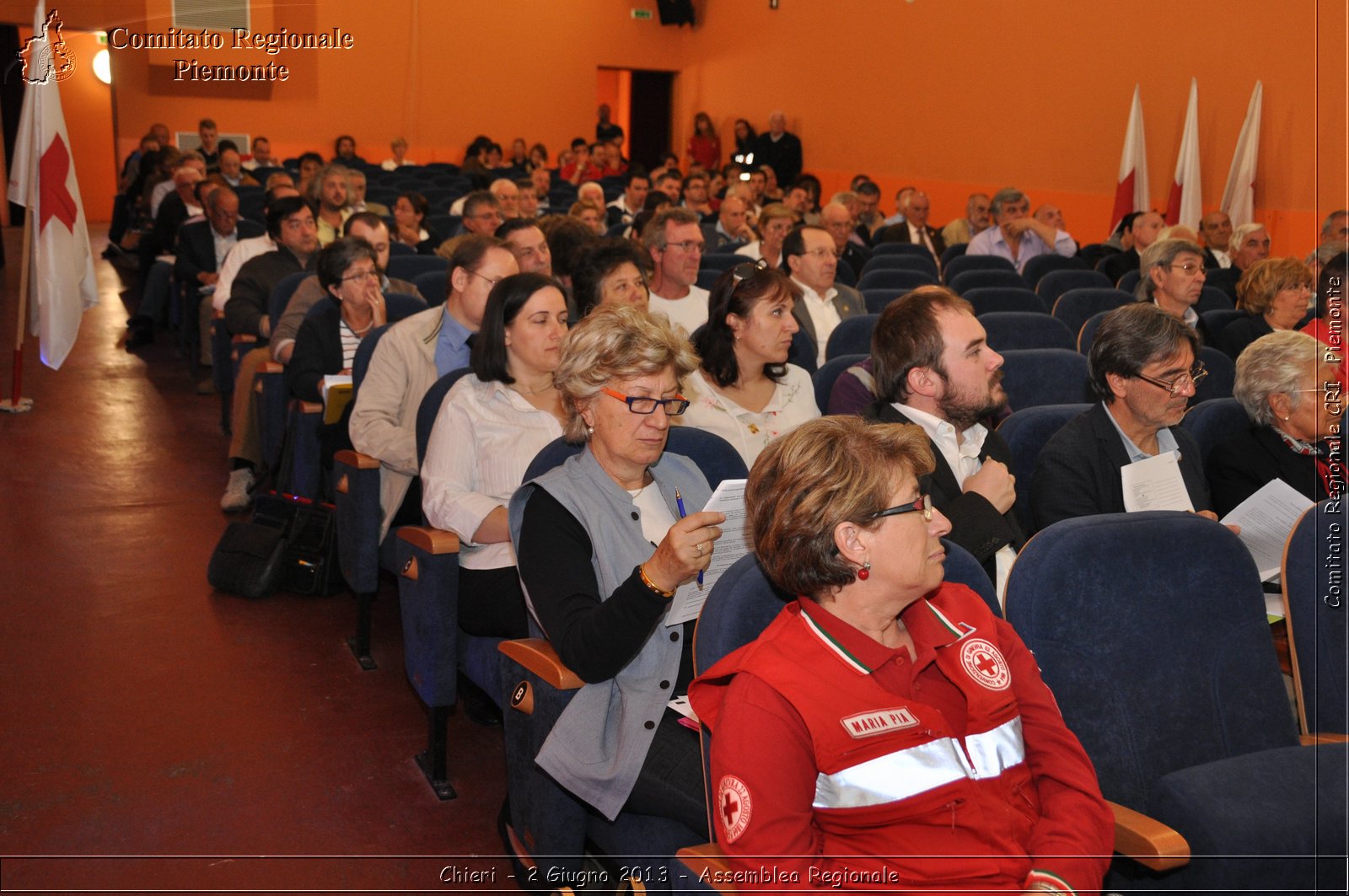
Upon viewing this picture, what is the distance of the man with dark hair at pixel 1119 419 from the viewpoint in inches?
102

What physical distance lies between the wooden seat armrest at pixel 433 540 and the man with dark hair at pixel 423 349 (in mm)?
734

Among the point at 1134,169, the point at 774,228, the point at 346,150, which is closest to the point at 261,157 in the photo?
the point at 346,150

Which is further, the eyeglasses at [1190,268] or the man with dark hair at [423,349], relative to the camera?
the eyeglasses at [1190,268]

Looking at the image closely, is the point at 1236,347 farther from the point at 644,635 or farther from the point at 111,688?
the point at 111,688

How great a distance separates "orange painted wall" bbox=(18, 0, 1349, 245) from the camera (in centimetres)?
895

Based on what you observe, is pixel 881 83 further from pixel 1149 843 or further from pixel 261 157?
pixel 1149 843

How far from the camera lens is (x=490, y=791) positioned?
2.78 m

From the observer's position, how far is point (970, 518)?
225 centimetres

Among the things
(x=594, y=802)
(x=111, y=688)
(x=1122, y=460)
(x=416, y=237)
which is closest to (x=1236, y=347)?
(x=1122, y=460)

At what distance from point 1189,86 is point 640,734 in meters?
9.61

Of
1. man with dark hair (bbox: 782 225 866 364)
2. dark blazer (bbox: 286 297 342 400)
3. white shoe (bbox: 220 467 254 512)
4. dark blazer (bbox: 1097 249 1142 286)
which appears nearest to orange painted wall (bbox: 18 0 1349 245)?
dark blazer (bbox: 1097 249 1142 286)

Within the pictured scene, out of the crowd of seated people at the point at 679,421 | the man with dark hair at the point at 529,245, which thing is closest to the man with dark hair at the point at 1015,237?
the crowd of seated people at the point at 679,421

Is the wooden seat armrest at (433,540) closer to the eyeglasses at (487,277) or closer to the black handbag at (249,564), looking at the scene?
the eyeglasses at (487,277)

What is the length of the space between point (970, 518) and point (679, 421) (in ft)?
3.08
